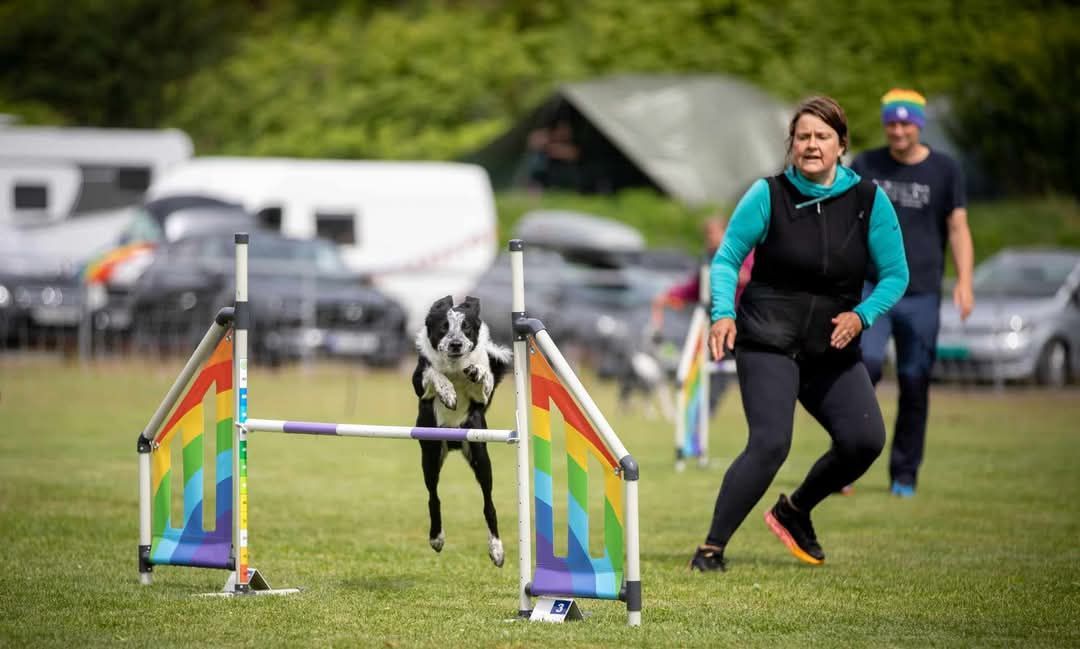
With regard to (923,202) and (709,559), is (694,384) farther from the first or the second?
(709,559)

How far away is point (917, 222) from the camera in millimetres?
9102

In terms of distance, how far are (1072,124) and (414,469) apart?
20.4 m

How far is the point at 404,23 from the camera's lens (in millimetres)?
42031

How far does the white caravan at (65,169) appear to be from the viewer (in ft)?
96.1

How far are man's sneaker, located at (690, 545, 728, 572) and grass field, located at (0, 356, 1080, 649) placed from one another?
0.08m

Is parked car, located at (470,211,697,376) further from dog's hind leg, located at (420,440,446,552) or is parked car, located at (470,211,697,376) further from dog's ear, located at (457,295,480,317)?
dog's ear, located at (457,295,480,317)

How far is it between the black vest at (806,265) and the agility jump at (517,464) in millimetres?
1047

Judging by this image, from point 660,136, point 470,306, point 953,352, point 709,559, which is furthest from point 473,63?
point 470,306

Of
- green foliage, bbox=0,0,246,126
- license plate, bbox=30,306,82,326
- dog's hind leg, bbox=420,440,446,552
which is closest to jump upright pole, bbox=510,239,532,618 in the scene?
dog's hind leg, bbox=420,440,446,552

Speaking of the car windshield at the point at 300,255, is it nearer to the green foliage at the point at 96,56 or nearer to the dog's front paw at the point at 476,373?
the dog's front paw at the point at 476,373

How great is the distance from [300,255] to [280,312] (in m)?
1.62

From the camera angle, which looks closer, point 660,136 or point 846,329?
point 846,329

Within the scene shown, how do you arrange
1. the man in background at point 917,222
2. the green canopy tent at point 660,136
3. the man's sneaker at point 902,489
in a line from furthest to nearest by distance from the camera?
the green canopy tent at point 660,136 → the man's sneaker at point 902,489 → the man in background at point 917,222

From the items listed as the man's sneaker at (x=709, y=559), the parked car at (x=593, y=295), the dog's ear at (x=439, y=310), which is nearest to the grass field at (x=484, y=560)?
the man's sneaker at (x=709, y=559)
